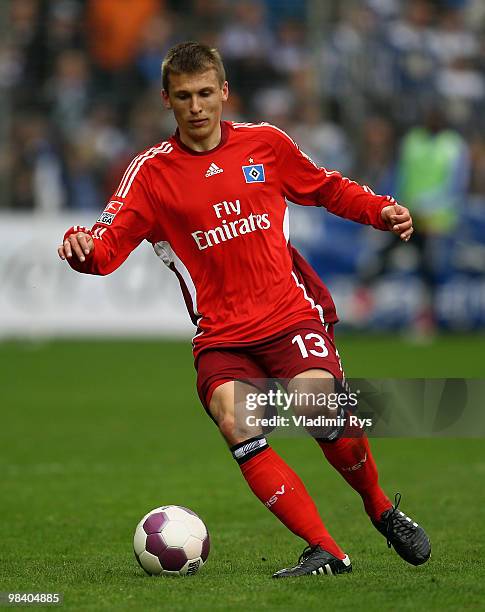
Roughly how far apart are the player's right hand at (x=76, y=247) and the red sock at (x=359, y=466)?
51.4 inches

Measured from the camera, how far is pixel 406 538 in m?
5.81

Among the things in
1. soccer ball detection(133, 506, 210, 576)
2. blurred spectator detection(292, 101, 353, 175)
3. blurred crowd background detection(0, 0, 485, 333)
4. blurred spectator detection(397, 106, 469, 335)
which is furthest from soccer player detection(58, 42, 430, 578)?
blurred spectator detection(292, 101, 353, 175)

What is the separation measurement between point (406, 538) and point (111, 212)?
1.93m

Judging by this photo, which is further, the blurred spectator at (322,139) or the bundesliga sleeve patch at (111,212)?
the blurred spectator at (322,139)

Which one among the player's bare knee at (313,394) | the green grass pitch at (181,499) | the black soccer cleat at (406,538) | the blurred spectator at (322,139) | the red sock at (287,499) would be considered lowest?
the green grass pitch at (181,499)

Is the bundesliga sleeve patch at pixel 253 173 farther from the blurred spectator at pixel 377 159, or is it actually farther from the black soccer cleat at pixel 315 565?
the blurred spectator at pixel 377 159

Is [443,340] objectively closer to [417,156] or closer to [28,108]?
[417,156]

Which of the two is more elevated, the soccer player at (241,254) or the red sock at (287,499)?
the soccer player at (241,254)

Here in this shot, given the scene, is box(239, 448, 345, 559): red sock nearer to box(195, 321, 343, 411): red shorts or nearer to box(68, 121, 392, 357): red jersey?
box(195, 321, 343, 411): red shorts

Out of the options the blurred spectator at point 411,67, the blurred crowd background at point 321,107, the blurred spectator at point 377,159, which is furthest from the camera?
the blurred spectator at point 411,67

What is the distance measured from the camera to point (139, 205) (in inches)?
231

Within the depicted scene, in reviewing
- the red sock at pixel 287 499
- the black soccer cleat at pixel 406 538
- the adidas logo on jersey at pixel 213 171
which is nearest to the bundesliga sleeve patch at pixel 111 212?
the adidas logo on jersey at pixel 213 171

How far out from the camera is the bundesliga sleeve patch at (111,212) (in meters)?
5.83

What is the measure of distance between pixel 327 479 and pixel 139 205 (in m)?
3.60
